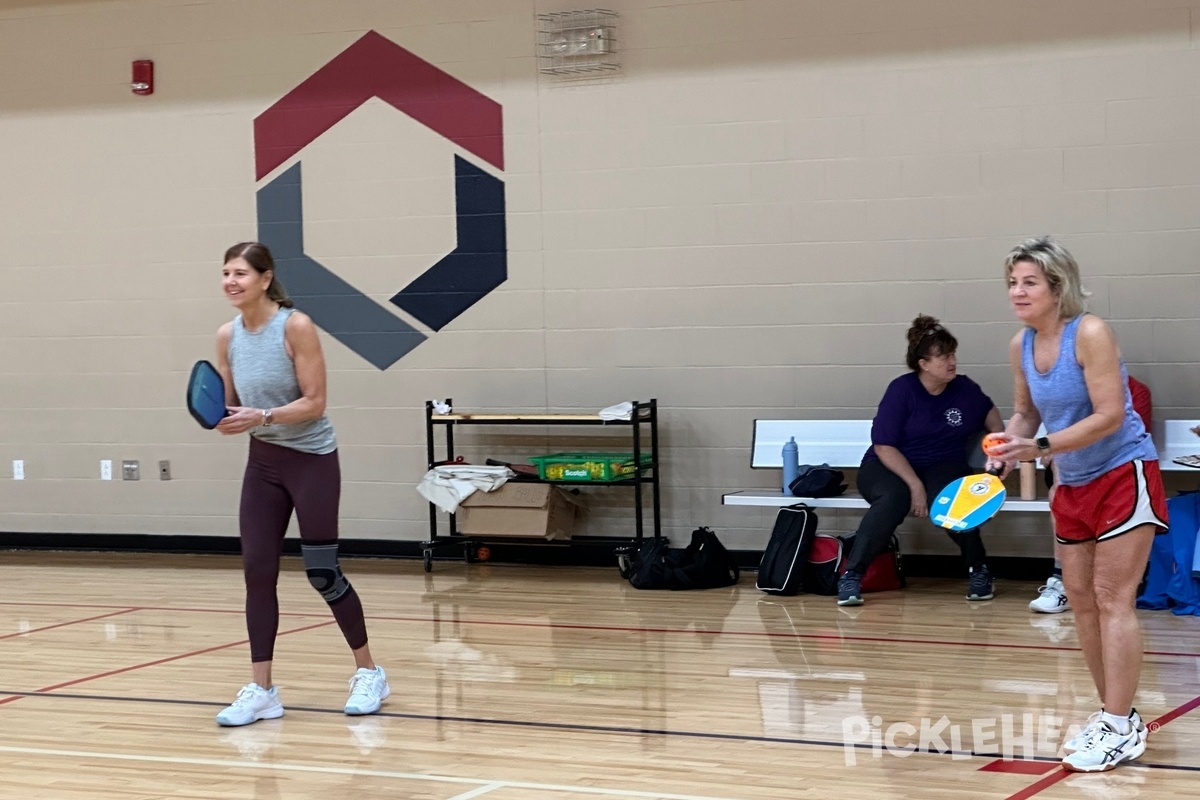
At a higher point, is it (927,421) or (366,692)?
(927,421)

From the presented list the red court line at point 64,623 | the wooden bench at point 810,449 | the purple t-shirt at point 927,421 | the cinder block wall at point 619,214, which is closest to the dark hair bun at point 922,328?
the purple t-shirt at point 927,421

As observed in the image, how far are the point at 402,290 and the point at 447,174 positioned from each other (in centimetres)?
68

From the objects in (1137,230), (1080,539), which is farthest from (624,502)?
(1080,539)

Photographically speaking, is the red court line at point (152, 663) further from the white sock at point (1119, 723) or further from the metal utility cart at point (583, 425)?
the white sock at point (1119, 723)

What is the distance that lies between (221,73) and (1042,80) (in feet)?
Result: 14.6

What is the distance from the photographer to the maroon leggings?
14.4ft

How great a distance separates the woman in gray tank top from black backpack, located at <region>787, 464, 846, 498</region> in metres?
3.00

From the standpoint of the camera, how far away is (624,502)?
7785 millimetres

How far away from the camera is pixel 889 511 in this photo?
6590 mm

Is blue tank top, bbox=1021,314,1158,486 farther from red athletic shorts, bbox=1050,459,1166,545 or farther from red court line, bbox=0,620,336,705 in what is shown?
red court line, bbox=0,620,336,705

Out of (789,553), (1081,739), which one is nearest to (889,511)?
(789,553)

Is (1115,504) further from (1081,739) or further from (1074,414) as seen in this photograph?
(1081,739)

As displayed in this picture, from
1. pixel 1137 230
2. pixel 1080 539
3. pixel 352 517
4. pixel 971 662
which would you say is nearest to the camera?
pixel 1080 539

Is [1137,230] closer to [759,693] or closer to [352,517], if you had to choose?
[759,693]
